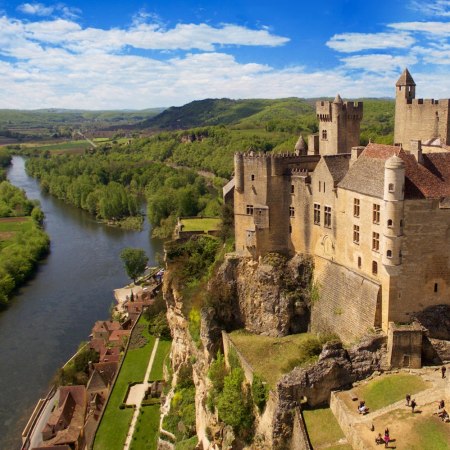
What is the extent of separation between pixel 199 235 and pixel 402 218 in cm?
2066

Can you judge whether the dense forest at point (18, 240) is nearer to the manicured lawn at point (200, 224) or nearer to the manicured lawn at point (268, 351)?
the manicured lawn at point (200, 224)

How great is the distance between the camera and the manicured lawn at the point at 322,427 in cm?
2188

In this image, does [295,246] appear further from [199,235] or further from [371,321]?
[199,235]

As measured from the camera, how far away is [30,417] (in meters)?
38.3

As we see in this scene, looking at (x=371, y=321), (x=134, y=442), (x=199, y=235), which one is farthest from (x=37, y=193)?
(x=371, y=321)

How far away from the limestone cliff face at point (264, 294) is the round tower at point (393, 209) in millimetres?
7206

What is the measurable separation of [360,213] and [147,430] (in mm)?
20540

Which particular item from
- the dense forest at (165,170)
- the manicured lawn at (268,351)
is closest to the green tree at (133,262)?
the dense forest at (165,170)

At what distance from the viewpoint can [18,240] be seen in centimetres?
7312

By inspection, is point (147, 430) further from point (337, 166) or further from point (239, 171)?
point (337, 166)

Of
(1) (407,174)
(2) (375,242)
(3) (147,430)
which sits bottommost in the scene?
(3) (147,430)

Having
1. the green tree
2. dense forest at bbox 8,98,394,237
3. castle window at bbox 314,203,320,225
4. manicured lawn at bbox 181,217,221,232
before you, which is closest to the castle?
castle window at bbox 314,203,320,225

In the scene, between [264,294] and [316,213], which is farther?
[264,294]

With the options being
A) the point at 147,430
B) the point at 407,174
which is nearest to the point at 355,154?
the point at 407,174
